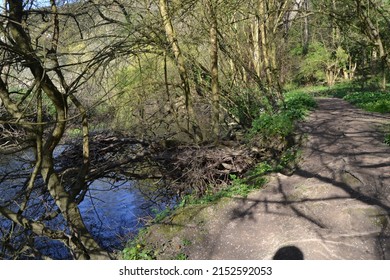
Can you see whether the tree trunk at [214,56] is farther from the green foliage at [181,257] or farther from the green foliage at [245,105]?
the green foliage at [181,257]

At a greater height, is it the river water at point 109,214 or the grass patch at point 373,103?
the grass patch at point 373,103

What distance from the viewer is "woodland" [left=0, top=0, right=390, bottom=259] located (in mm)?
5461

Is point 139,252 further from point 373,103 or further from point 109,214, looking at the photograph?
point 373,103

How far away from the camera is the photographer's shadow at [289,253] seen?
457 cm

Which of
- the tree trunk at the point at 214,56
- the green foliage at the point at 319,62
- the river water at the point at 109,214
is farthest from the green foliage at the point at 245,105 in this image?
the green foliage at the point at 319,62

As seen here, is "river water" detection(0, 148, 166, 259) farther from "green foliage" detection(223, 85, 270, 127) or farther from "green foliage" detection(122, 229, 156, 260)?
"green foliage" detection(223, 85, 270, 127)

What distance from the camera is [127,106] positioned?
10070 millimetres

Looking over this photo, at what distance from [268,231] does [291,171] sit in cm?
200

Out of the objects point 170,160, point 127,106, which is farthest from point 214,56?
point 170,160

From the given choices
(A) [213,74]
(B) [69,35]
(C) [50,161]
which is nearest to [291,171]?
(A) [213,74]

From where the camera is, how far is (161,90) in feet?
33.5

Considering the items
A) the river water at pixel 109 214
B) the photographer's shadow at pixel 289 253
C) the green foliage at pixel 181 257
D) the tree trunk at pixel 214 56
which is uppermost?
the tree trunk at pixel 214 56

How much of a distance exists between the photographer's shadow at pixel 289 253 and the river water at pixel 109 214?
3412mm

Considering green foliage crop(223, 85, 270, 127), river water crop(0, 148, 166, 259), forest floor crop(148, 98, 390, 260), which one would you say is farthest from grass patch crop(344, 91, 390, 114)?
river water crop(0, 148, 166, 259)
